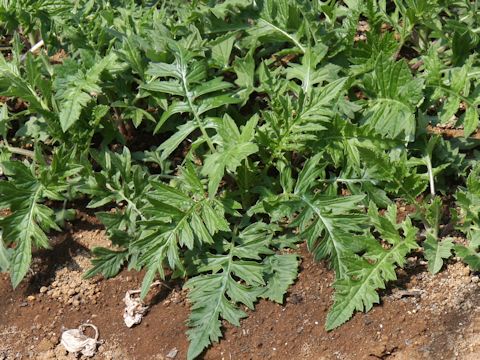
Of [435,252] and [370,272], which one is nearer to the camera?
[370,272]

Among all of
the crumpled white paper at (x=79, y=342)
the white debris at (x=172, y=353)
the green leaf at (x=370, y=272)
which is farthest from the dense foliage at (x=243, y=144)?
the crumpled white paper at (x=79, y=342)

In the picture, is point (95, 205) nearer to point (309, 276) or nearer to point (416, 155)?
point (309, 276)

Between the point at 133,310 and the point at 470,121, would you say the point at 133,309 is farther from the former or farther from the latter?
the point at 470,121

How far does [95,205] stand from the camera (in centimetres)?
431

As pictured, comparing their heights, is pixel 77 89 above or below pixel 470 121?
above

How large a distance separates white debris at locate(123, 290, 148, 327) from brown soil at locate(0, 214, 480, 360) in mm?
33

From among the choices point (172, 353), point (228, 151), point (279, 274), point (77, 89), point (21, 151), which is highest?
point (77, 89)

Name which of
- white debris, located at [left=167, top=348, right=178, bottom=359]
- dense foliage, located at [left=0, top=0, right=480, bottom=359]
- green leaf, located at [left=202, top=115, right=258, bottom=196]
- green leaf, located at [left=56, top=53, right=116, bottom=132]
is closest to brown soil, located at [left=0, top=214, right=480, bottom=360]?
white debris, located at [left=167, top=348, right=178, bottom=359]

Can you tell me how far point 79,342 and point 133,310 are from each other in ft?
1.04

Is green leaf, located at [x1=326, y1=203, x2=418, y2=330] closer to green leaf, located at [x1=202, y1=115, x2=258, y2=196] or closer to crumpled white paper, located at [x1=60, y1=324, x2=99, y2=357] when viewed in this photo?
green leaf, located at [x1=202, y1=115, x2=258, y2=196]

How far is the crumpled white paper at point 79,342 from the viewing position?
13.1 feet

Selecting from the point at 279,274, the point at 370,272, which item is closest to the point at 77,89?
the point at 279,274

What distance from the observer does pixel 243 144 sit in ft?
13.3

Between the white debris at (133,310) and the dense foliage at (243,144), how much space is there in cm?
19
